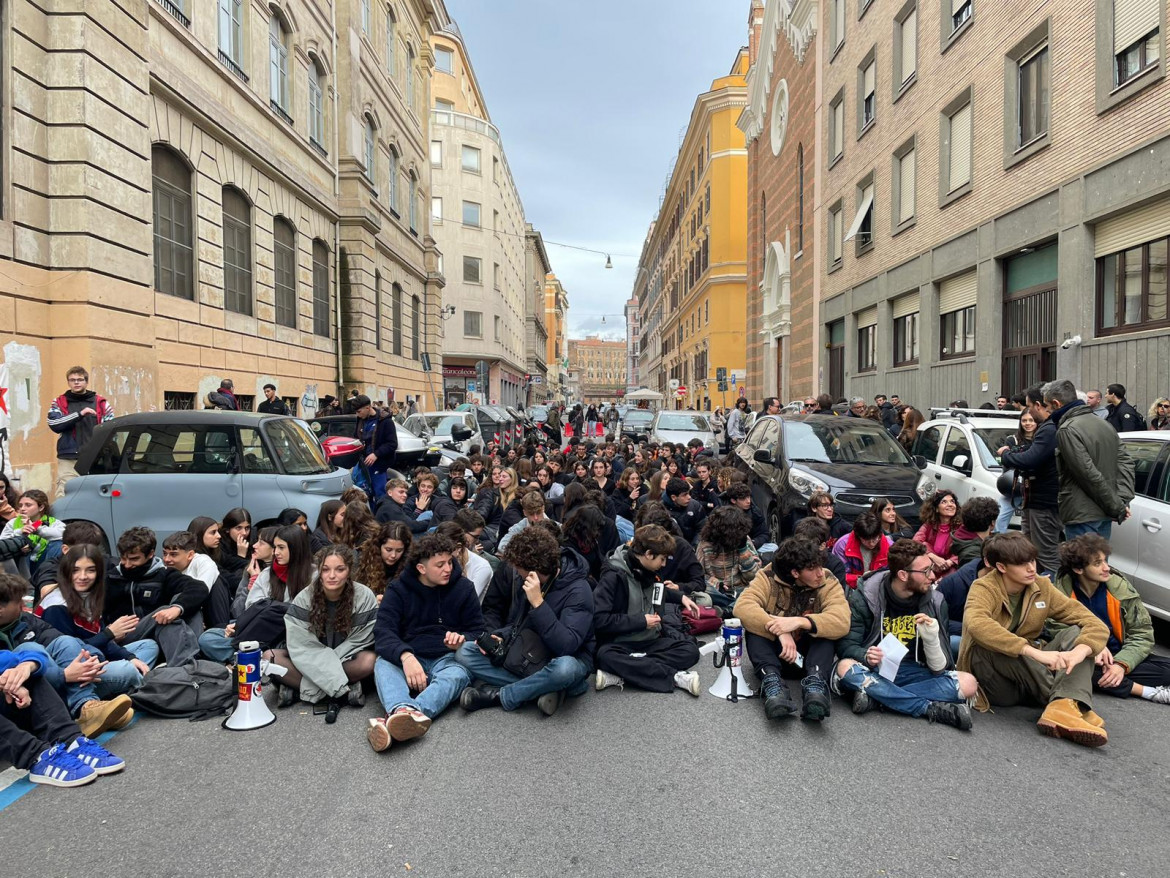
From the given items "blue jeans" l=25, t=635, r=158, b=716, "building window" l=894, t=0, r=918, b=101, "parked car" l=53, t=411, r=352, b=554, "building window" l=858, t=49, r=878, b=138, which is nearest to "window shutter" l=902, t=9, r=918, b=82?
"building window" l=894, t=0, r=918, b=101

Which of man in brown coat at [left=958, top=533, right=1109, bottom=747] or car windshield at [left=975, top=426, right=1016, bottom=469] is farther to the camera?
car windshield at [left=975, top=426, right=1016, bottom=469]

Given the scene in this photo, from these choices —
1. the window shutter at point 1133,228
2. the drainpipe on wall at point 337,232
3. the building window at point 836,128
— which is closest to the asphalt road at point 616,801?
the window shutter at point 1133,228

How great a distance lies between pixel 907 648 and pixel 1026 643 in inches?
25.6

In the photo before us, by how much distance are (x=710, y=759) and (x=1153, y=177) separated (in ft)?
35.7

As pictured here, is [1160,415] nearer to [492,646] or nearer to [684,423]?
[492,646]

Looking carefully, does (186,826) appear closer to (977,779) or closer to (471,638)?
(471,638)

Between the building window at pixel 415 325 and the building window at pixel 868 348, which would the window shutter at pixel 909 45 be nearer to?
the building window at pixel 868 348

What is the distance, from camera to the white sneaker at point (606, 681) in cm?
528

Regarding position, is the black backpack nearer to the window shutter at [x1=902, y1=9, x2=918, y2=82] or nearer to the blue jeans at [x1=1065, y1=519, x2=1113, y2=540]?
the blue jeans at [x1=1065, y1=519, x2=1113, y2=540]

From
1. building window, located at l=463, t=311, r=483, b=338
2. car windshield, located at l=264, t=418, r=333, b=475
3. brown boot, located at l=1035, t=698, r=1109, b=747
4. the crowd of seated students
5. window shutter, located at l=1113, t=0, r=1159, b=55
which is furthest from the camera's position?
building window, located at l=463, t=311, r=483, b=338

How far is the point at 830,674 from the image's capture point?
4.96 metres

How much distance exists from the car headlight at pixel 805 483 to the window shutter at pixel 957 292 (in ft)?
31.1

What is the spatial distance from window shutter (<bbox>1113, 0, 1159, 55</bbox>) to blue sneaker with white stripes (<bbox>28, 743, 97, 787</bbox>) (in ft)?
47.0

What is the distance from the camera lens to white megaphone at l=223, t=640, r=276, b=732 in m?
4.57
